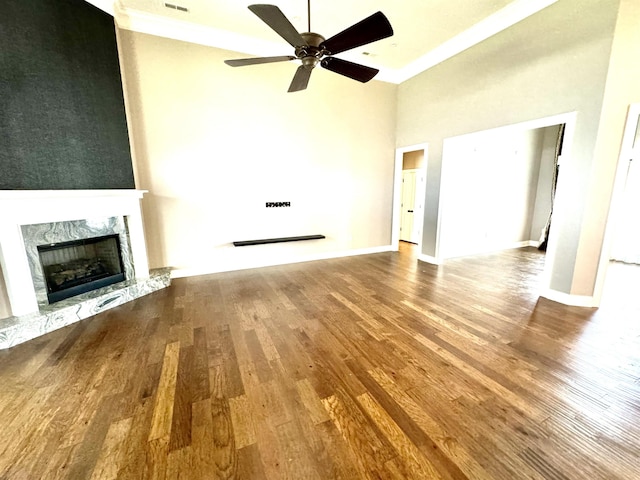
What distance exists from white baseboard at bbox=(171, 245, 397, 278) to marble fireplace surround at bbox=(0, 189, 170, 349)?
2.54ft

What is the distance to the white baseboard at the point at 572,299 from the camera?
10.1 ft

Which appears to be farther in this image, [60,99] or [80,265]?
[80,265]

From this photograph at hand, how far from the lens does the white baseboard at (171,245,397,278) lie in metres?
4.23

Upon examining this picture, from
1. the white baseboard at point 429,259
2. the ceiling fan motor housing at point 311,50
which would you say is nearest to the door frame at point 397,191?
the white baseboard at point 429,259

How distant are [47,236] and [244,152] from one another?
8.77ft

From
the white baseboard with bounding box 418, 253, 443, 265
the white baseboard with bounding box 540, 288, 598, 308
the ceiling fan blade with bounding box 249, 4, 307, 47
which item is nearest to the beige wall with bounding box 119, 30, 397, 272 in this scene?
the white baseboard with bounding box 418, 253, 443, 265

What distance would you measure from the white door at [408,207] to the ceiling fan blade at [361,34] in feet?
17.4

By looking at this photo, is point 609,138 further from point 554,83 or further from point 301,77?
point 301,77

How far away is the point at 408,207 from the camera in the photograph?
7.30 m

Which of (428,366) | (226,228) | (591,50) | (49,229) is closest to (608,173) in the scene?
(591,50)

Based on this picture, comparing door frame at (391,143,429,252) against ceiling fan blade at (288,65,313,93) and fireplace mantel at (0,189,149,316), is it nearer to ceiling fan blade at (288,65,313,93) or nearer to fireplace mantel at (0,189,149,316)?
ceiling fan blade at (288,65,313,93)

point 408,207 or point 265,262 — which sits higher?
point 408,207

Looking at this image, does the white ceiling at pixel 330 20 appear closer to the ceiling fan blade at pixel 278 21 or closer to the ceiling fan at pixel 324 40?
the ceiling fan at pixel 324 40

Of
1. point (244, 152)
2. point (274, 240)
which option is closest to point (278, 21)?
point (244, 152)
